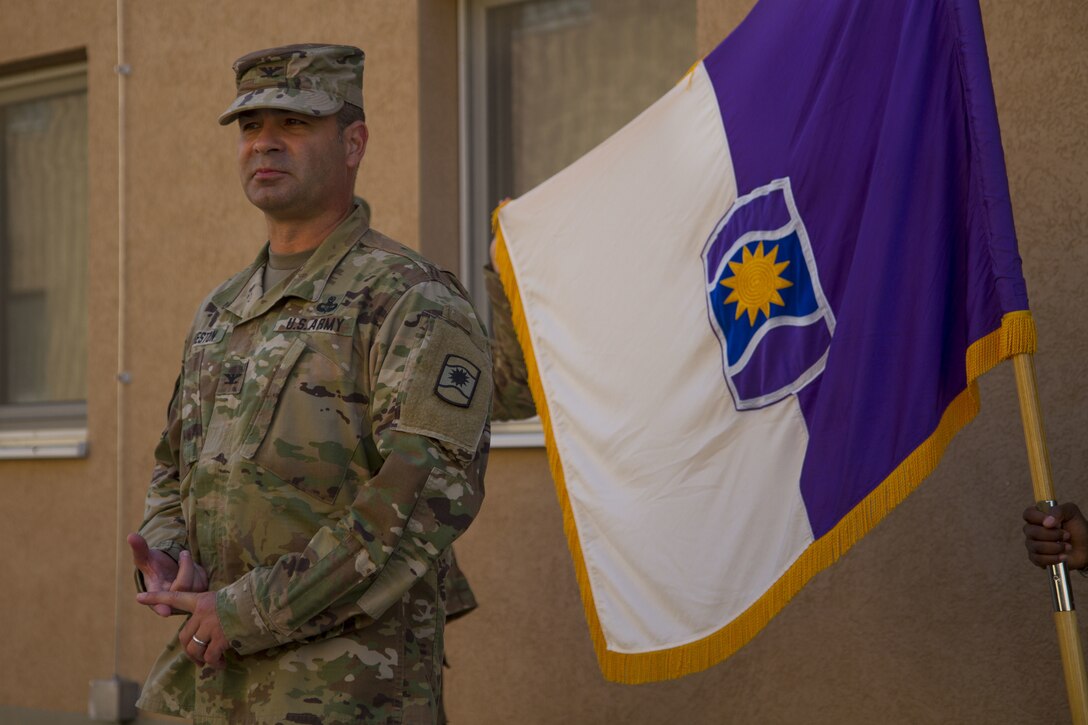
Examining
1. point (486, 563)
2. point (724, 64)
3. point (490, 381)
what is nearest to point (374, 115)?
point (486, 563)

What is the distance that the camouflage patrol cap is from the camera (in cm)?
267

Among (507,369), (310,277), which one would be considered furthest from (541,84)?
(310,277)

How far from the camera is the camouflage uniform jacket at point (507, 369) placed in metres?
3.90

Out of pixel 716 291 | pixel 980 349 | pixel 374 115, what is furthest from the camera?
pixel 374 115

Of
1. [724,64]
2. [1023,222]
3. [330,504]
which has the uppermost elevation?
[724,64]

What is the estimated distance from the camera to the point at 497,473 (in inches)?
→ 190

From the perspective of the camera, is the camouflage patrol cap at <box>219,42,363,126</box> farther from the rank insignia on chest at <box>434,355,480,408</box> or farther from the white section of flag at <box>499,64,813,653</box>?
the white section of flag at <box>499,64,813,653</box>

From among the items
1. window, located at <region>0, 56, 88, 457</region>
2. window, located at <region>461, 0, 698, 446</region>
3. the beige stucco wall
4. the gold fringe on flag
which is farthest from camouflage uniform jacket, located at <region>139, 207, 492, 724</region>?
window, located at <region>0, 56, 88, 457</region>

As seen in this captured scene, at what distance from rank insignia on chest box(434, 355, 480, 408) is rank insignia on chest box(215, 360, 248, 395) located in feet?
1.40

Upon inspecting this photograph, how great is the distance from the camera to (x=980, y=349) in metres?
2.72

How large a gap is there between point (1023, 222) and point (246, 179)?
2.16 metres

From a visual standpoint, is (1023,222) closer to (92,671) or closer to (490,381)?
(490,381)

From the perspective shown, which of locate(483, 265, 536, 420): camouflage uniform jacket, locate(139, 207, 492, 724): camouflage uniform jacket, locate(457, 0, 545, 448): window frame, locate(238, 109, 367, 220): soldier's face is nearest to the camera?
locate(139, 207, 492, 724): camouflage uniform jacket

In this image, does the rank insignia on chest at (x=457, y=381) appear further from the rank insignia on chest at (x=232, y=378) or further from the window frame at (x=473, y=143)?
the window frame at (x=473, y=143)
